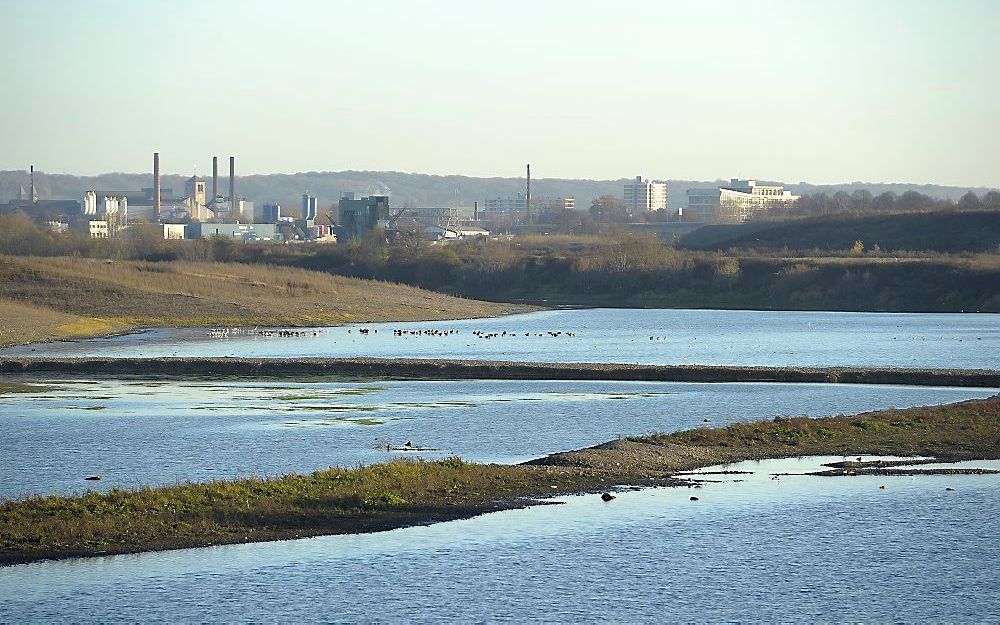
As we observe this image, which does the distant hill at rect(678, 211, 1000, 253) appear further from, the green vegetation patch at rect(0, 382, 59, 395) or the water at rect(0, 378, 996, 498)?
the green vegetation patch at rect(0, 382, 59, 395)

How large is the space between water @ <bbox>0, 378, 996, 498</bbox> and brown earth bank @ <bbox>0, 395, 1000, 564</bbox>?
280 centimetres

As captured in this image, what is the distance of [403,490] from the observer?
97.4 ft

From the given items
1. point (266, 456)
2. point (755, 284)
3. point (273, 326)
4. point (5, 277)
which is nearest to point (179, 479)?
point (266, 456)

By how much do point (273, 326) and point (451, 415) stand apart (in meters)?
54.4

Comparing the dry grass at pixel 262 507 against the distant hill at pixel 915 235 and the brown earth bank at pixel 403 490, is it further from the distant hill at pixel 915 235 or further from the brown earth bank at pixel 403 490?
the distant hill at pixel 915 235

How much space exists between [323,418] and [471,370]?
17.1 m

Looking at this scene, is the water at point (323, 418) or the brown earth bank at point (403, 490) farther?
the water at point (323, 418)

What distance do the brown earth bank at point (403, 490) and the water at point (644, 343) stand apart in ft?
93.8

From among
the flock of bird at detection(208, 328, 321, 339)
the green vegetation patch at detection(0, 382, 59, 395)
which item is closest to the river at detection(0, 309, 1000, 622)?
the green vegetation patch at detection(0, 382, 59, 395)

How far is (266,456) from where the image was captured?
35250 mm

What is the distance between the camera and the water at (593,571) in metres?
21.4

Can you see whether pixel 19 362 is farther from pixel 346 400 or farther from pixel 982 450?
pixel 982 450

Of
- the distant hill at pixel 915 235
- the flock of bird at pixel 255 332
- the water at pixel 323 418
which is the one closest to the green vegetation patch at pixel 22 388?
the water at pixel 323 418

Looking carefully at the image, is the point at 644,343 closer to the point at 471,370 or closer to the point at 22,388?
the point at 471,370
